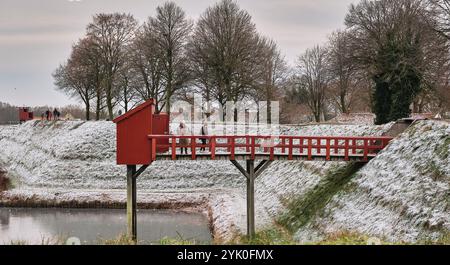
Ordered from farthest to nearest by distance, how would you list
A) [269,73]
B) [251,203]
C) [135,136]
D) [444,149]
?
[269,73]
[251,203]
[135,136]
[444,149]

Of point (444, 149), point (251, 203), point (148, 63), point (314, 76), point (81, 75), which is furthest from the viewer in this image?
point (314, 76)

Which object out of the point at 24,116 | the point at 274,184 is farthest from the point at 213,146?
the point at 24,116

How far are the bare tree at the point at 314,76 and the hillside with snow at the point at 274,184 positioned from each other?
684 inches

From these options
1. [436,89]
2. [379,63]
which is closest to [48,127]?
[379,63]

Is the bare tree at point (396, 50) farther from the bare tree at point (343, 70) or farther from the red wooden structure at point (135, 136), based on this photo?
the red wooden structure at point (135, 136)

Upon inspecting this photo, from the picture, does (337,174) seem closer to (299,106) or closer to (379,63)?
(379,63)

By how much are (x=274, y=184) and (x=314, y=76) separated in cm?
3148

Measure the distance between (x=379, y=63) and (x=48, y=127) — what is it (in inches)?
1333

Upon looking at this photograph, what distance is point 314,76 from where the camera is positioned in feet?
176

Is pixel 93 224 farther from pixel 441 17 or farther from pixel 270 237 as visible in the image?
pixel 441 17

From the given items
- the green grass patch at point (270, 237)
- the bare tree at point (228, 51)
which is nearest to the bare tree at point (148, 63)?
the bare tree at point (228, 51)

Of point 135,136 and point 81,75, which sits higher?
point 81,75

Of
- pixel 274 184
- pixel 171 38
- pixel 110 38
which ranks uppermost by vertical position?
pixel 110 38
